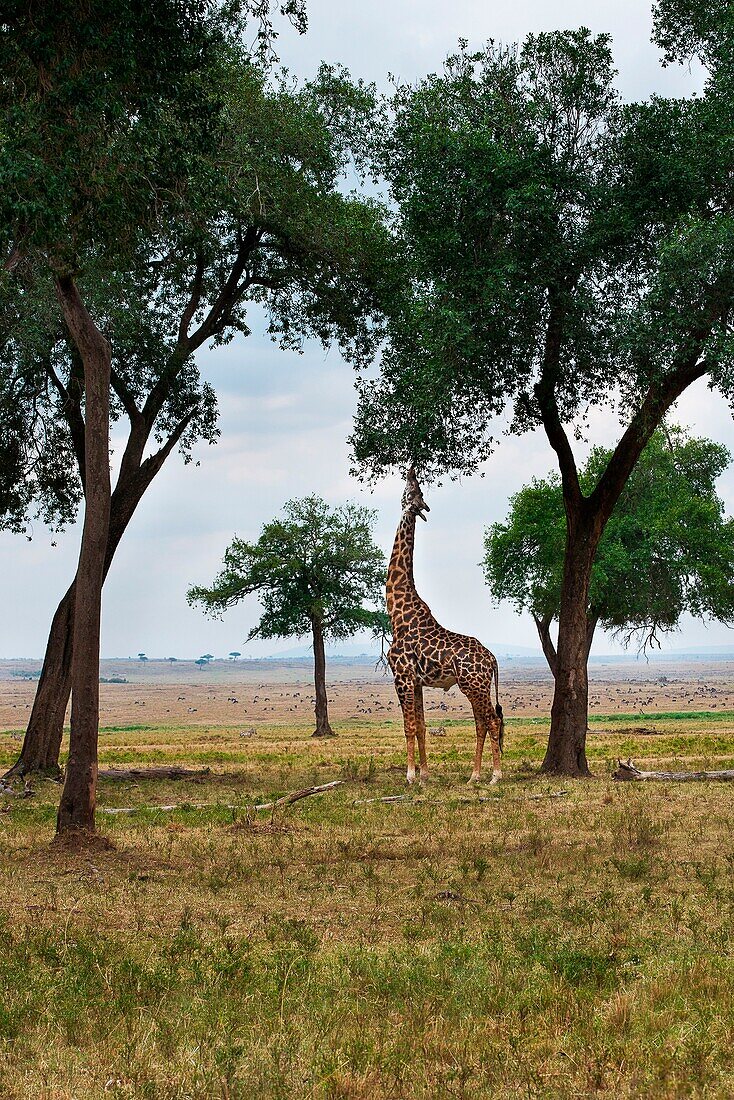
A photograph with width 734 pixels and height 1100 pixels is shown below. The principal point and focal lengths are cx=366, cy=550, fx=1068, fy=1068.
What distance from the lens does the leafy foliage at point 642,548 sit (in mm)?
46406

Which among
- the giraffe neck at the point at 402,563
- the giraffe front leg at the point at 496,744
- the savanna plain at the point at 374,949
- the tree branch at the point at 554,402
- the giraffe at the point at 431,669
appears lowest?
the savanna plain at the point at 374,949

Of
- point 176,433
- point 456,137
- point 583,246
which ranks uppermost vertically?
point 456,137

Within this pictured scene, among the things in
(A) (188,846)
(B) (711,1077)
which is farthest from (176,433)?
(B) (711,1077)

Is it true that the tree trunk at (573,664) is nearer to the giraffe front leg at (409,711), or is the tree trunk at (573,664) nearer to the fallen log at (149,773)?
the giraffe front leg at (409,711)

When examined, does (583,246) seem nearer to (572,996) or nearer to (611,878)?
(611,878)

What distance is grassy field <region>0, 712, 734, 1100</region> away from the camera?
6082mm

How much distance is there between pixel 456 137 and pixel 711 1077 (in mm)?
17971

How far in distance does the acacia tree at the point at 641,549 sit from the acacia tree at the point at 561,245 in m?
23.2

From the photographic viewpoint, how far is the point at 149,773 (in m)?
23.1

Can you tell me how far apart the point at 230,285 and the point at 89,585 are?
1137cm

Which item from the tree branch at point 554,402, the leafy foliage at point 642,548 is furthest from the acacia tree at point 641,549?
the tree branch at point 554,402

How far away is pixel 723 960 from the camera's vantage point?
26.3 ft

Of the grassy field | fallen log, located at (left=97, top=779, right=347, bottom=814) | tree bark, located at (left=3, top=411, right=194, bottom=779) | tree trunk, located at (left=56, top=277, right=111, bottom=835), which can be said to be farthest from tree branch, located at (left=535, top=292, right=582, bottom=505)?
tree trunk, located at (left=56, top=277, right=111, bottom=835)

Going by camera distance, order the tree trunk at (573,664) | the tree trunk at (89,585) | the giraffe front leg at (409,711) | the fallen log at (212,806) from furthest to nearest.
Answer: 1. the tree trunk at (573,664)
2. the giraffe front leg at (409,711)
3. the fallen log at (212,806)
4. the tree trunk at (89,585)
